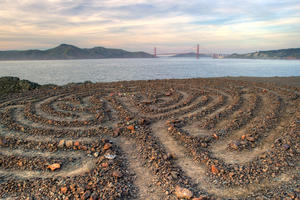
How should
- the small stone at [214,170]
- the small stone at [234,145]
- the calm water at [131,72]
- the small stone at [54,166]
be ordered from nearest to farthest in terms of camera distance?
the small stone at [214,170] < the small stone at [54,166] < the small stone at [234,145] < the calm water at [131,72]

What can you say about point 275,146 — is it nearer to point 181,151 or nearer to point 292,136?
point 292,136

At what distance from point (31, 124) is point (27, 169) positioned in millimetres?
3824

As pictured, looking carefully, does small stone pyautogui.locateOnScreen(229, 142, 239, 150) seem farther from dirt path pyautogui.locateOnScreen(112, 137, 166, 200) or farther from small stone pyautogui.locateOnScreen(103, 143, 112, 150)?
small stone pyautogui.locateOnScreen(103, 143, 112, 150)

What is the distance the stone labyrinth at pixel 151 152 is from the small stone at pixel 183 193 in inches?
0.8

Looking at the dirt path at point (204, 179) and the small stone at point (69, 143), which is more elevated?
the small stone at point (69, 143)

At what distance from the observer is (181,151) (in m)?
6.92

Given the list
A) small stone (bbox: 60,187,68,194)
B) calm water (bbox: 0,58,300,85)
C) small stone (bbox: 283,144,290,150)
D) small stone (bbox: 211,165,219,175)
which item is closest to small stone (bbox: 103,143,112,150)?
small stone (bbox: 60,187,68,194)

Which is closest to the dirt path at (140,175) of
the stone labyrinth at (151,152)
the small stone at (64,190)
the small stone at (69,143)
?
the stone labyrinth at (151,152)

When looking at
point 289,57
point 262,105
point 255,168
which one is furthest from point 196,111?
point 289,57

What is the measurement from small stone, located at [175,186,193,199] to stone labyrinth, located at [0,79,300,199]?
20 millimetres

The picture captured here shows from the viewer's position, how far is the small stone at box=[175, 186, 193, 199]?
466 centimetres

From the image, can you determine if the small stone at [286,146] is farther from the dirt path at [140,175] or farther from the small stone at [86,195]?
the small stone at [86,195]

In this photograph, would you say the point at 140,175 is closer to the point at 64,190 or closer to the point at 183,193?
the point at 183,193

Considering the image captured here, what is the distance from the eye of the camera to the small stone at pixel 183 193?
4.66 meters
